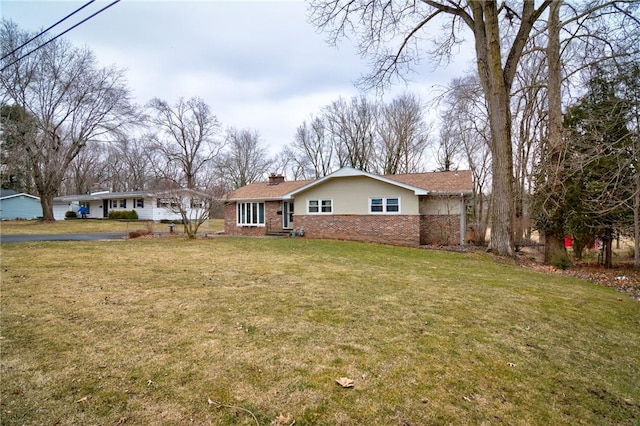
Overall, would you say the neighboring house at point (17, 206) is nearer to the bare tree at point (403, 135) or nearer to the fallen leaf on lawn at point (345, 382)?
the bare tree at point (403, 135)

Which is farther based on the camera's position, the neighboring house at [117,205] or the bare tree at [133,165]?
the bare tree at [133,165]

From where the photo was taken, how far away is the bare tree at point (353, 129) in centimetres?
3475

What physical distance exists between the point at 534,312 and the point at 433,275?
3.15 metres

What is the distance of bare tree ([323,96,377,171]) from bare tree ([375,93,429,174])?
5.85 feet

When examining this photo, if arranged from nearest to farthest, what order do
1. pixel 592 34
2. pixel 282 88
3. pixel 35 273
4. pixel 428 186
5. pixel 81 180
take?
pixel 35 273 < pixel 592 34 < pixel 428 186 < pixel 282 88 < pixel 81 180

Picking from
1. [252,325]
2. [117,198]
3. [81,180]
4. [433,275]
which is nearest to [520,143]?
[433,275]

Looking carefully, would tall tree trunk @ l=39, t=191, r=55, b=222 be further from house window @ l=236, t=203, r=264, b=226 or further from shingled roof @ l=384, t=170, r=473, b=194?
shingled roof @ l=384, t=170, r=473, b=194

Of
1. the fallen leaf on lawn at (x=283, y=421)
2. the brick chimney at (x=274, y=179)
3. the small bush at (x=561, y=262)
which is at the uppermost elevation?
the brick chimney at (x=274, y=179)

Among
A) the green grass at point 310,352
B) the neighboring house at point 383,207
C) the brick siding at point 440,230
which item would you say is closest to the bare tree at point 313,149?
the neighboring house at point 383,207

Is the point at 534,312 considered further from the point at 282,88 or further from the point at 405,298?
the point at 282,88

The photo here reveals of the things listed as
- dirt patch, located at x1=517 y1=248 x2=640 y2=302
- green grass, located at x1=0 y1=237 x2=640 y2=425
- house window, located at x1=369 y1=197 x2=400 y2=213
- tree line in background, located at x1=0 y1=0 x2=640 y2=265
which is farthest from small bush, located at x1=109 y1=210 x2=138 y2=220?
dirt patch, located at x1=517 y1=248 x2=640 y2=302

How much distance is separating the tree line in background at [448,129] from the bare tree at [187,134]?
122 millimetres

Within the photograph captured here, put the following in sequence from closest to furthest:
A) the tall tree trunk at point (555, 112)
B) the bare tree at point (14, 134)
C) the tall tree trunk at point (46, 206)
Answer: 1. the tall tree trunk at point (555, 112)
2. the bare tree at point (14, 134)
3. the tall tree trunk at point (46, 206)

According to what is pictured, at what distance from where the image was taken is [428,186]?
1728cm
